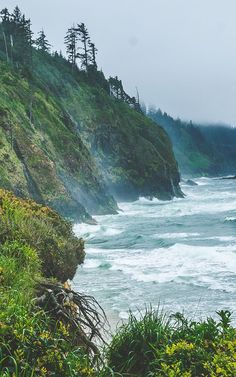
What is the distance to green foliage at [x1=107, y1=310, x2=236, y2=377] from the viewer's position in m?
4.09

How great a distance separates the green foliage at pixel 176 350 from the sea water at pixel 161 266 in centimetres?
120

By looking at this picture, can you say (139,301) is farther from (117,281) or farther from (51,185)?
(51,185)

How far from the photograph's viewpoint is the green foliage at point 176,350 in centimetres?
409

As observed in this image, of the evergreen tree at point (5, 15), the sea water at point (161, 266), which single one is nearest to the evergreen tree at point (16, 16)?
the evergreen tree at point (5, 15)

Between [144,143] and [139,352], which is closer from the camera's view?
[139,352]

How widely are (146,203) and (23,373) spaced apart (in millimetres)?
63295

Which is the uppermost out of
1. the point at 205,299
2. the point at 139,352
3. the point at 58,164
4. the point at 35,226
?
the point at 58,164

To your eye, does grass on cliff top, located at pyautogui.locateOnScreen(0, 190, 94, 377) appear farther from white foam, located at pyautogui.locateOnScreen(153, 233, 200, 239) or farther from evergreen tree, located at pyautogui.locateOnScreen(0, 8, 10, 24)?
evergreen tree, located at pyautogui.locateOnScreen(0, 8, 10, 24)

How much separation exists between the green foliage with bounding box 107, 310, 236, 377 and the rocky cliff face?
27076 mm

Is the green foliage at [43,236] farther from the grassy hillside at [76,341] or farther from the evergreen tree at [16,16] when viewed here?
the evergreen tree at [16,16]

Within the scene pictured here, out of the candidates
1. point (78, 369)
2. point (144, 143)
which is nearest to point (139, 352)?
point (78, 369)

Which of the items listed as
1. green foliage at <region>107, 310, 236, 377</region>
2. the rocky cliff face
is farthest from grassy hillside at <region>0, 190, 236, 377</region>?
the rocky cliff face

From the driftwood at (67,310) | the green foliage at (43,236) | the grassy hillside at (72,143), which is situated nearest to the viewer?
the driftwood at (67,310)

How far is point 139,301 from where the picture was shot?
53.8ft
